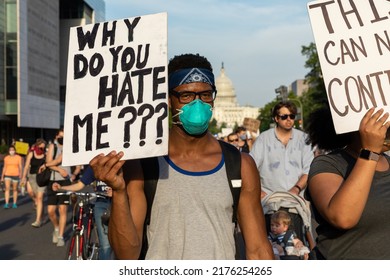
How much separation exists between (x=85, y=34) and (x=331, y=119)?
47.2 inches

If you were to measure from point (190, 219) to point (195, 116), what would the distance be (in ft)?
1.44

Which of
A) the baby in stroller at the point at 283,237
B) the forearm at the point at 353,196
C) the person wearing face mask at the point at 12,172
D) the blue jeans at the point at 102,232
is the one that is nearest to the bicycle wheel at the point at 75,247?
the blue jeans at the point at 102,232

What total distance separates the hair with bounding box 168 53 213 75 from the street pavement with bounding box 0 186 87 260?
634cm

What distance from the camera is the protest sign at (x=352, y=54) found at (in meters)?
3.05

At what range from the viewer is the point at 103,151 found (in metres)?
3.06

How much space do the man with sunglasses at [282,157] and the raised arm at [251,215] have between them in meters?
3.51

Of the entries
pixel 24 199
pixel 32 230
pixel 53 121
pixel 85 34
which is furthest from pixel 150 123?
pixel 53 121

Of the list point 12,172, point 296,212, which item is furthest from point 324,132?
point 12,172

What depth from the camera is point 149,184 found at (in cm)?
312

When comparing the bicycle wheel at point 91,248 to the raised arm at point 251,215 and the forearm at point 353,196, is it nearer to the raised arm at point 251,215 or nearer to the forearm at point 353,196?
the raised arm at point 251,215

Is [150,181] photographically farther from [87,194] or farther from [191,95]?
[87,194]

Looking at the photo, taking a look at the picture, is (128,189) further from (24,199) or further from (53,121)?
(53,121)

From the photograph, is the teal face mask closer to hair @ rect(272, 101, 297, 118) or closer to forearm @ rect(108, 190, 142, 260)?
forearm @ rect(108, 190, 142, 260)
